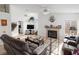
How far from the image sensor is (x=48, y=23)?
7.57 ft

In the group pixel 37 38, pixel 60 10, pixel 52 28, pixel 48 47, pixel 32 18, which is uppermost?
pixel 60 10

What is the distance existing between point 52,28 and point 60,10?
1.27 ft

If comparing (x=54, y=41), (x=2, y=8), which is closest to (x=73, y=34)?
(x=54, y=41)

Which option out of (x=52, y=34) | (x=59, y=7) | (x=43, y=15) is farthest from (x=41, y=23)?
(x=59, y=7)

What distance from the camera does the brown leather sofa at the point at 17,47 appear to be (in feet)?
7.14

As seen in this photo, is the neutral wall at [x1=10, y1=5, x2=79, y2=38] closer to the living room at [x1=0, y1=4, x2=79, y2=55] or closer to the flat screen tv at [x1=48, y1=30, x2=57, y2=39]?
the living room at [x1=0, y1=4, x2=79, y2=55]

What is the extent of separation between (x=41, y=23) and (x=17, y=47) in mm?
629

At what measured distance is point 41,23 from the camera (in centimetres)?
231

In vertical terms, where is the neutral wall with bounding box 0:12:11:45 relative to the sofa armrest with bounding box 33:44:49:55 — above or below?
above

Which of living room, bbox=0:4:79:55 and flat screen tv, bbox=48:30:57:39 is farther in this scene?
flat screen tv, bbox=48:30:57:39

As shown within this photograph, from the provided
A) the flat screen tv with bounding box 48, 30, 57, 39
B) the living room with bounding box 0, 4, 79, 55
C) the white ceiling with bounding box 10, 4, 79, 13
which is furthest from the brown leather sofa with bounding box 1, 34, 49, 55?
the white ceiling with bounding box 10, 4, 79, 13

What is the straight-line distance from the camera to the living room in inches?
86.2

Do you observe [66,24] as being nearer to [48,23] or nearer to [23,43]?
[48,23]

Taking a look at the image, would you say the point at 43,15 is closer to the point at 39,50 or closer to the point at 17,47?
the point at 39,50
